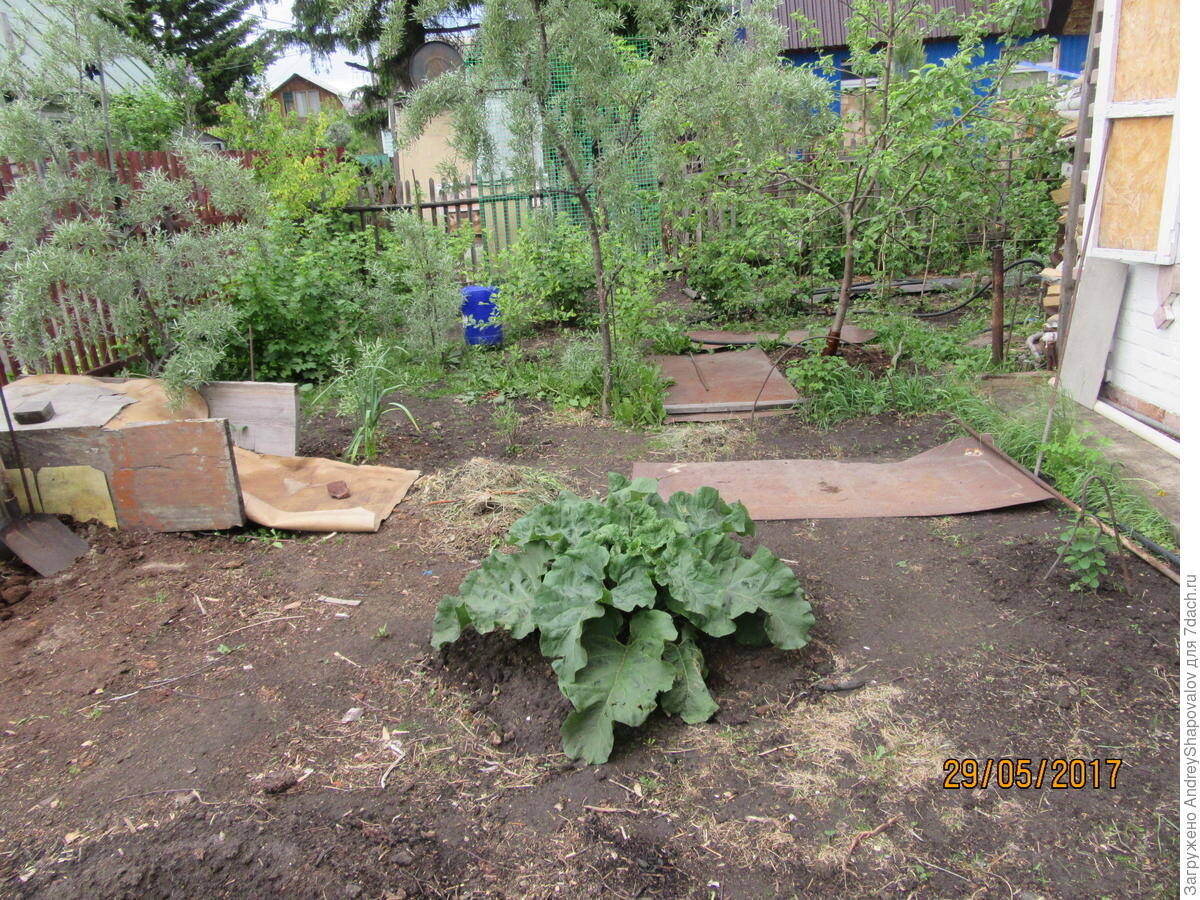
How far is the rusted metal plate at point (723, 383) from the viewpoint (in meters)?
5.72

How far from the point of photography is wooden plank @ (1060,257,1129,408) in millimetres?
4719

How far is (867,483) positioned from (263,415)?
357cm

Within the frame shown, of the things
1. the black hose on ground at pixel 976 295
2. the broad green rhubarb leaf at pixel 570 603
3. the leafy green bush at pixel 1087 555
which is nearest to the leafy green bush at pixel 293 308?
the broad green rhubarb leaf at pixel 570 603

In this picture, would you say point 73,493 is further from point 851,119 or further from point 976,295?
point 976,295

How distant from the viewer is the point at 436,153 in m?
14.3

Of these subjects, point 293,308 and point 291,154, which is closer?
point 293,308

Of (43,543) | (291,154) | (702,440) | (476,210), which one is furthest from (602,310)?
(291,154)

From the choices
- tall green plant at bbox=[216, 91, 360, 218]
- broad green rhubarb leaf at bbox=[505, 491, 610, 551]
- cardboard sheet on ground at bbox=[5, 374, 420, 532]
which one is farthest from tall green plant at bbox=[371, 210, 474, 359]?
broad green rhubarb leaf at bbox=[505, 491, 610, 551]

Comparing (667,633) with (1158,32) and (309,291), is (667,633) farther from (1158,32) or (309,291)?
(309,291)

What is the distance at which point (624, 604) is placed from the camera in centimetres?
255

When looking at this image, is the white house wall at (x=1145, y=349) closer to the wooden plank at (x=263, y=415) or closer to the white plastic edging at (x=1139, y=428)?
the white plastic edging at (x=1139, y=428)

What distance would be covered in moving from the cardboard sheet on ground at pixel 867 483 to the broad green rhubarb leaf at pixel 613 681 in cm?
147

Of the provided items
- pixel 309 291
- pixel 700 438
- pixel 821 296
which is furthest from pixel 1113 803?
pixel 821 296

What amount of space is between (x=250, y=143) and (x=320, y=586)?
11892 mm
